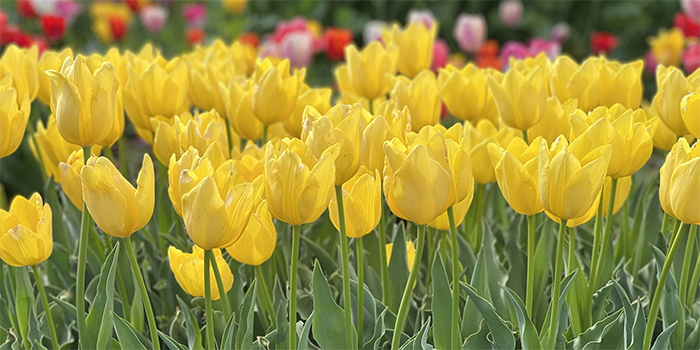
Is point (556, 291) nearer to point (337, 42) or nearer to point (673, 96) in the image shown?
point (673, 96)

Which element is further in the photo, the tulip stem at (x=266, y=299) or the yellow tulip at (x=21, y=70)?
the yellow tulip at (x=21, y=70)

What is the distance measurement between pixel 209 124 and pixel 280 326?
1.12 ft

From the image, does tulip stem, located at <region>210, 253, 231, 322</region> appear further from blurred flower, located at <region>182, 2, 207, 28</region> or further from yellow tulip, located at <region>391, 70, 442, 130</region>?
blurred flower, located at <region>182, 2, 207, 28</region>

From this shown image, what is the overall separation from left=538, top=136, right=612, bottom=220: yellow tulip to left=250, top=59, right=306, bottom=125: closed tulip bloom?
0.58m

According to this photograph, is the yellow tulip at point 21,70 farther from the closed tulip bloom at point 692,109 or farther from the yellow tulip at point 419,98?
the closed tulip bloom at point 692,109

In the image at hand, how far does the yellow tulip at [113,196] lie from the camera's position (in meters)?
0.98

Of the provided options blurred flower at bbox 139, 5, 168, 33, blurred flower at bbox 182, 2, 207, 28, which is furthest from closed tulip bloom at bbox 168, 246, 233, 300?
blurred flower at bbox 182, 2, 207, 28

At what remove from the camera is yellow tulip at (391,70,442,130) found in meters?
1.43

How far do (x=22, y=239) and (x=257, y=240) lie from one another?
34 centimetres

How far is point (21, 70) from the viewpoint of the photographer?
4.87ft

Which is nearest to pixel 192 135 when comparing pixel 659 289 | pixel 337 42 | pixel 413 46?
pixel 659 289

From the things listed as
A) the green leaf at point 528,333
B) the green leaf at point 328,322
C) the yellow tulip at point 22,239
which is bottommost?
the green leaf at point 328,322

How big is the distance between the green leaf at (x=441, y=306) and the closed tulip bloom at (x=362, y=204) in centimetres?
11

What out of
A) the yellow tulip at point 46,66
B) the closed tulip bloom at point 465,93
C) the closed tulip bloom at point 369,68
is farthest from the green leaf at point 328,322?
the yellow tulip at point 46,66
